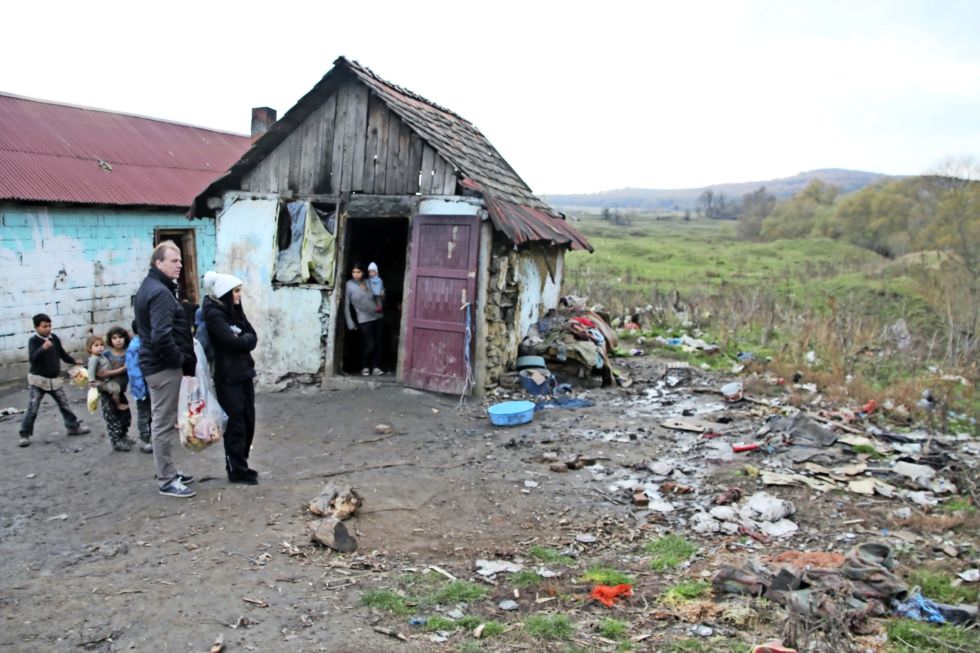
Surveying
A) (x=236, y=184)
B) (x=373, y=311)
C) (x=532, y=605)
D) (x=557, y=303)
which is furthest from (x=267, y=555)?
(x=557, y=303)

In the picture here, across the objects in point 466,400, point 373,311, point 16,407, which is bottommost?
point 16,407

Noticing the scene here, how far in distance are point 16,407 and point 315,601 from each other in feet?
27.7

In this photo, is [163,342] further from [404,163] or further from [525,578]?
[404,163]

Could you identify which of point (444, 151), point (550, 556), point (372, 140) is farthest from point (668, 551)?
point (372, 140)

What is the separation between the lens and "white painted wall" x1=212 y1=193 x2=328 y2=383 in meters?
10.7

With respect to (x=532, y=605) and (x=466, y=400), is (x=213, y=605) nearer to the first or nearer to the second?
(x=532, y=605)

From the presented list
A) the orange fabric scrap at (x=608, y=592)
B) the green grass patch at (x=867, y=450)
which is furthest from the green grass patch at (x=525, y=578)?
the green grass patch at (x=867, y=450)

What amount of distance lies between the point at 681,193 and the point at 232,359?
12801 cm

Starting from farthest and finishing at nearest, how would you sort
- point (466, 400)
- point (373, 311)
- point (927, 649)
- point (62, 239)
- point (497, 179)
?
1. point (62, 239)
2. point (497, 179)
3. point (373, 311)
4. point (466, 400)
5. point (927, 649)

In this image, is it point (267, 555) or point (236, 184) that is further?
point (236, 184)

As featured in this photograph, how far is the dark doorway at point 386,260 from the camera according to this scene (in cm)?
1248

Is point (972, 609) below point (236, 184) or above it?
below

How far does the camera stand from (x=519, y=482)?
23.3 feet

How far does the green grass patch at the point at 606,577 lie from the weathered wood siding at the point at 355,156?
20.6 ft
